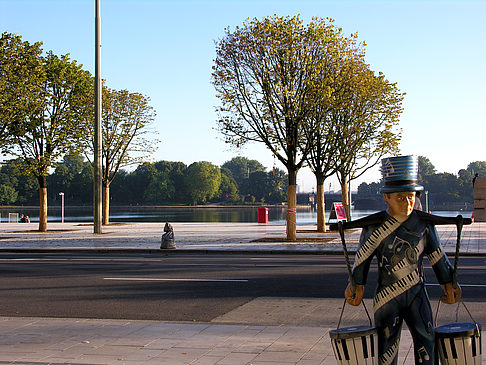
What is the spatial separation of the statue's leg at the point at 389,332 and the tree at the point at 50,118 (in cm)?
2678

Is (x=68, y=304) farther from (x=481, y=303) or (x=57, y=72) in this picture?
(x=57, y=72)

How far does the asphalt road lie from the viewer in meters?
9.83

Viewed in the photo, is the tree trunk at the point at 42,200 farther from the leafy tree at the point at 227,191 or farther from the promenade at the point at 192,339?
the leafy tree at the point at 227,191

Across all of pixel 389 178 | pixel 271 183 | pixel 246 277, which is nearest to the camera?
pixel 389 178

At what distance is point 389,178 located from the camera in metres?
4.55

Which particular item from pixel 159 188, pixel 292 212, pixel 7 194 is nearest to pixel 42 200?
pixel 292 212

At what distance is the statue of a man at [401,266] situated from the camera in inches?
174

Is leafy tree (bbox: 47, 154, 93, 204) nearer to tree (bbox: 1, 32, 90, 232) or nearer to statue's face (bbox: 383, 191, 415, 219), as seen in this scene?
tree (bbox: 1, 32, 90, 232)

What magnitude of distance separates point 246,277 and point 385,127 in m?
18.9

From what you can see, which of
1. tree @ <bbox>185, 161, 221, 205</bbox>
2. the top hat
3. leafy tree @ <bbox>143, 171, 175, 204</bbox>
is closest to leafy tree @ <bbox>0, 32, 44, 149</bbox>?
the top hat

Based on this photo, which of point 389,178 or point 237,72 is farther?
point 237,72

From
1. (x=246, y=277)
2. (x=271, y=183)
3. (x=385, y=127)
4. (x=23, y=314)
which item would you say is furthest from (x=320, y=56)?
(x=271, y=183)

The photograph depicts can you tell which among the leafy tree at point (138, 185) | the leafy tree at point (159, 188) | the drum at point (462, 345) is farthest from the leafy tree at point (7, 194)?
the drum at point (462, 345)

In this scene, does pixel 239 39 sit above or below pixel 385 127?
above
